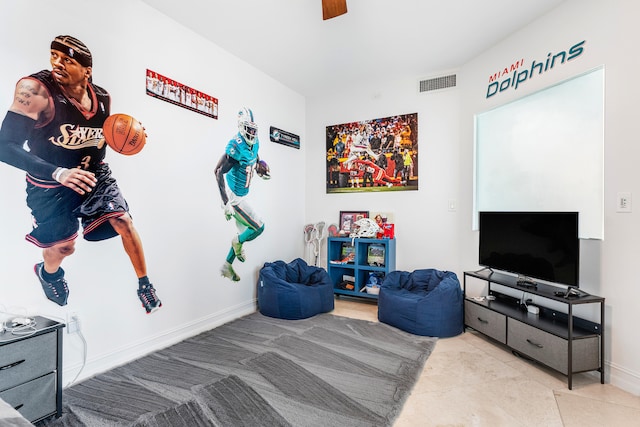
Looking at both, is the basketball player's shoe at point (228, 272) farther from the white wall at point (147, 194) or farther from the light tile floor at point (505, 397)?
the light tile floor at point (505, 397)

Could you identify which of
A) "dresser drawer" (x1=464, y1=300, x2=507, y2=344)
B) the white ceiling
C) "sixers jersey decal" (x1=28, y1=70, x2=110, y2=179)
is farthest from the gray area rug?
the white ceiling

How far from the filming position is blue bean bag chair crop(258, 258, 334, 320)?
3375 millimetres

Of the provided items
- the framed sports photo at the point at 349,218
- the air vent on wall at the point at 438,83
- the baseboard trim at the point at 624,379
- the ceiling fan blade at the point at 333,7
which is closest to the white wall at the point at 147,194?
the framed sports photo at the point at 349,218

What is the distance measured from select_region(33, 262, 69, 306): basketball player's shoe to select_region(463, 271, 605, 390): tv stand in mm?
3184

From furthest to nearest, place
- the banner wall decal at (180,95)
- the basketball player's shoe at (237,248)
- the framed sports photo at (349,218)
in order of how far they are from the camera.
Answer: the framed sports photo at (349,218) → the basketball player's shoe at (237,248) → the banner wall decal at (180,95)

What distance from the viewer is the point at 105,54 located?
2.35 metres

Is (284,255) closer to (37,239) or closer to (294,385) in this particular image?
(294,385)

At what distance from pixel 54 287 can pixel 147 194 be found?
88 centimetres

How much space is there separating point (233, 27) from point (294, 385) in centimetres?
300

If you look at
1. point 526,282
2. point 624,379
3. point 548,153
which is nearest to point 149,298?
point 526,282

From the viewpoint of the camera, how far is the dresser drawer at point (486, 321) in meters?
2.65

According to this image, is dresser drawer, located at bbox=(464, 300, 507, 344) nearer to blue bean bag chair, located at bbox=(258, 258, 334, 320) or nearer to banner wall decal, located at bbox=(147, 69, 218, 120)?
blue bean bag chair, located at bbox=(258, 258, 334, 320)

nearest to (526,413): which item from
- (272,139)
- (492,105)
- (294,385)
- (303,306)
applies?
(294,385)

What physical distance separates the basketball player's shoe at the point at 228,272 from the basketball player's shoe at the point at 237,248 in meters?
0.15
